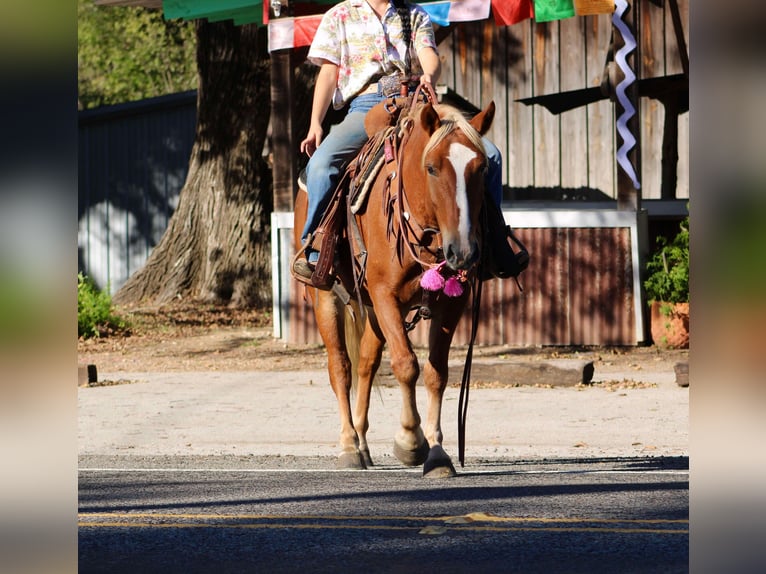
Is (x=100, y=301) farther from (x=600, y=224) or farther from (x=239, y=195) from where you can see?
(x=600, y=224)

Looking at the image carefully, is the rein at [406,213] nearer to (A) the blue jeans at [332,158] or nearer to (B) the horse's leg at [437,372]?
(B) the horse's leg at [437,372]

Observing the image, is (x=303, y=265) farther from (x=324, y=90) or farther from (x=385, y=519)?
(x=385, y=519)

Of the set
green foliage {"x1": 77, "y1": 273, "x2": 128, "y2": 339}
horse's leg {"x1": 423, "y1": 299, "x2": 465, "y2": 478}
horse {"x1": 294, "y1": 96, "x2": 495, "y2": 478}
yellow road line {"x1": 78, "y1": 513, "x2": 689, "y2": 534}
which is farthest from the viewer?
green foliage {"x1": 77, "y1": 273, "x2": 128, "y2": 339}

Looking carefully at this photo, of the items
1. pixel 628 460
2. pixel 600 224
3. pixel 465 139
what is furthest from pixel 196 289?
pixel 465 139

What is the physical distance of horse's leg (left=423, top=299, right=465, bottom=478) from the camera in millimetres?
7430

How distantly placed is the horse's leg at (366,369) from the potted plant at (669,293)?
25.5ft

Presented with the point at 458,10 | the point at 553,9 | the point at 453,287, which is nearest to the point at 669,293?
the point at 553,9

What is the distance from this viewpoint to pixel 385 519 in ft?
19.4

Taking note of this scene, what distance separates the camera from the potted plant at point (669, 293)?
50.7ft

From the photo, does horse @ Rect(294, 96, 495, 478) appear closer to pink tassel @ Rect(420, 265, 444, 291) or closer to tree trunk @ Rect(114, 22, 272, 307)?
pink tassel @ Rect(420, 265, 444, 291)

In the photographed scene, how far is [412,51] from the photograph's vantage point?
26.6 feet

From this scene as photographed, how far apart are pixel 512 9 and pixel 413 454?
896 centimetres

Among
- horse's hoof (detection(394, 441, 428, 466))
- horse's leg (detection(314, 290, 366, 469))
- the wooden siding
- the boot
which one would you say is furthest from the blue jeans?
the wooden siding

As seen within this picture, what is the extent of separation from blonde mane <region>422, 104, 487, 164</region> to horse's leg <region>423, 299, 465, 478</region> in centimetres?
109
